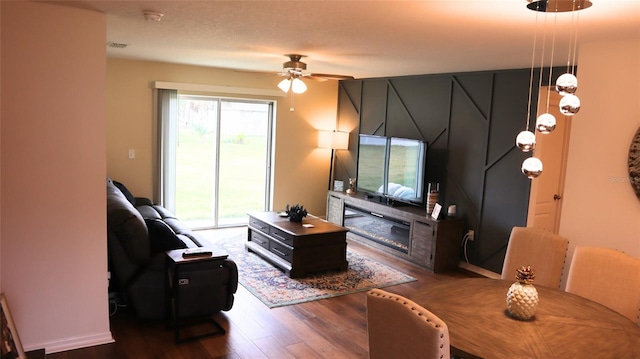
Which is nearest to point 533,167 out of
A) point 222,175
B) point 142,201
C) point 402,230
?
point 402,230

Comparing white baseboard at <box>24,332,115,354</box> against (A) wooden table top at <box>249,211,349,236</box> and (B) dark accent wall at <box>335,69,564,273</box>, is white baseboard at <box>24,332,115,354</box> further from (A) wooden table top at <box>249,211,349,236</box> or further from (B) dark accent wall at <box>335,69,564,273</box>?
(B) dark accent wall at <box>335,69,564,273</box>

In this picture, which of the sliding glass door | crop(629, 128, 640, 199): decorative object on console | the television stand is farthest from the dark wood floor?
the sliding glass door

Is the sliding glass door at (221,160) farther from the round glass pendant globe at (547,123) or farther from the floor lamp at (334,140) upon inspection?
the round glass pendant globe at (547,123)

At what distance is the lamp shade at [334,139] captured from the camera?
7215 millimetres

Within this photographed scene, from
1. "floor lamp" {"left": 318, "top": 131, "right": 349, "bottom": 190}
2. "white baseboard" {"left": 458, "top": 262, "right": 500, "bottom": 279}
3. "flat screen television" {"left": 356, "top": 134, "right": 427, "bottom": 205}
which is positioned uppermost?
"floor lamp" {"left": 318, "top": 131, "right": 349, "bottom": 190}

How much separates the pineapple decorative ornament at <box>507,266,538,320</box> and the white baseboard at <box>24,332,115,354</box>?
2.68m

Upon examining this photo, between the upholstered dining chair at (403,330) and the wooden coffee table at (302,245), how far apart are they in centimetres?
274

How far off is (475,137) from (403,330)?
387 cm

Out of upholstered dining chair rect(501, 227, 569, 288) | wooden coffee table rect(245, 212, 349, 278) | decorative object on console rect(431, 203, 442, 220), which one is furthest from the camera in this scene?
decorative object on console rect(431, 203, 442, 220)

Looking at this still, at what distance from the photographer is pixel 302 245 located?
4852 millimetres

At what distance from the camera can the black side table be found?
353 cm

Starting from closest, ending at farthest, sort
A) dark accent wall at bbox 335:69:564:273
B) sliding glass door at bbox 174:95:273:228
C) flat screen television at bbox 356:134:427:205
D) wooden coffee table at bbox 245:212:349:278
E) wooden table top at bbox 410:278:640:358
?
wooden table top at bbox 410:278:640:358 < wooden coffee table at bbox 245:212:349:278 < dark accent wall at bbox 335:69:564:273 < flat screen television at bbox 356:134:427:205 < sliding glass door at bbox 174:95:273:228

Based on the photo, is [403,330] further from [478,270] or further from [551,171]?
[551,171]

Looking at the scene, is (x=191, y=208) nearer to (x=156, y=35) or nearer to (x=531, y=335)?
(x=156, y=35)
